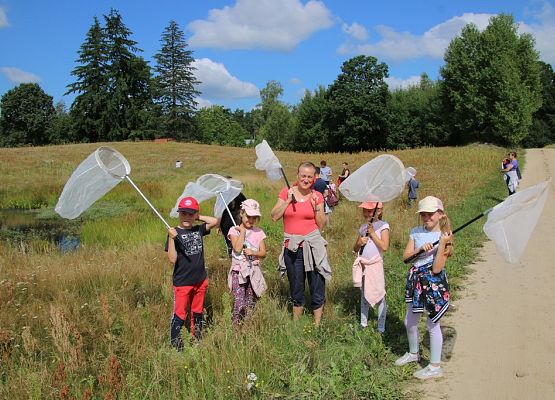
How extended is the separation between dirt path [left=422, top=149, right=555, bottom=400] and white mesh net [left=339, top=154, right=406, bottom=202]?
175cm

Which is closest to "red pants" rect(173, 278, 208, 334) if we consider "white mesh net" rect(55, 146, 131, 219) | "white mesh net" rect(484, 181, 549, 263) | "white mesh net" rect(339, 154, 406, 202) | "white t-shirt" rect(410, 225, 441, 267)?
"white mesh net" rect(55, 146, 131, 219)

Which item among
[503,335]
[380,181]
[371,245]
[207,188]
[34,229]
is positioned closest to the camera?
[380,181]

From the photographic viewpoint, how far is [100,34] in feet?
229

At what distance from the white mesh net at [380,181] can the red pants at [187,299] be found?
1.92 meters

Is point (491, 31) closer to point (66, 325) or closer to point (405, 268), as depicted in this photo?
point (405, 268)

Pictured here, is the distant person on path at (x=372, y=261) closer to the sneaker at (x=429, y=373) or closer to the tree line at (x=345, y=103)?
the sneaker at (x=429, y=373)

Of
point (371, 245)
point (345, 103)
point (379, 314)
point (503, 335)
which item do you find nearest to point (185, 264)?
point (371, 245)

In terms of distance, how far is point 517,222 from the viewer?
375 cm

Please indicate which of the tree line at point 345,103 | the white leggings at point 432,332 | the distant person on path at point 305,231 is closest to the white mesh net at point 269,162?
the distant person on path at point 305,231

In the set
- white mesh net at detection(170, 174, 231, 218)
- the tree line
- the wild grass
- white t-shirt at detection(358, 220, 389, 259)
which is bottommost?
the wild grass

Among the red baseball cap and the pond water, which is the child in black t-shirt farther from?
the pond water

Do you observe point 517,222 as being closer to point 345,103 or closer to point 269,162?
point 269,162

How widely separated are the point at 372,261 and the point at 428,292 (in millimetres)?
943

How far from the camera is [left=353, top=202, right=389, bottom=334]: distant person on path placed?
485 cm
